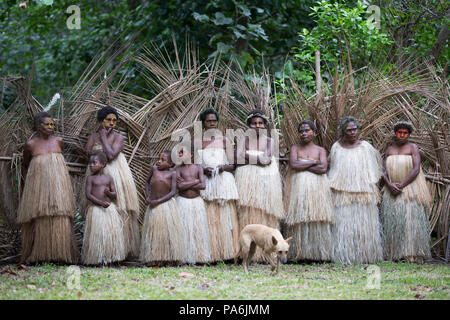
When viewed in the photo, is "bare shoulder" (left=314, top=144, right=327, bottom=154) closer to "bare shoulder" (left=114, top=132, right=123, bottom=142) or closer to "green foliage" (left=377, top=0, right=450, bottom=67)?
"bare shoulder" (left=114, top=132, right=123, bottom=142)

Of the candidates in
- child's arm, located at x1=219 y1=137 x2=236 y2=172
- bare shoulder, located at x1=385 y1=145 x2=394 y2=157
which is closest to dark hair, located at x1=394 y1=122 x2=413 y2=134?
bare shoulder, located at x1=385 y1=145 x2=394 y2=157

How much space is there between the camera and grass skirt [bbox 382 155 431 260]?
20.5 feet

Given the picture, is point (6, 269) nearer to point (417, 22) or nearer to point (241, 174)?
point (241, 174)

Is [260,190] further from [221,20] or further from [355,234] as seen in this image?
[221,20]

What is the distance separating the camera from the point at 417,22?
27.5 ft

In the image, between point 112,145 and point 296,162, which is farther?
point 296,162

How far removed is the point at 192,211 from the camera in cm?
599

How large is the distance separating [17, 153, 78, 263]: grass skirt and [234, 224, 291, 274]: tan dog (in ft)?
5.71

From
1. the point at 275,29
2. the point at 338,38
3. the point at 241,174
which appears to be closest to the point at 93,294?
the point at 241,174

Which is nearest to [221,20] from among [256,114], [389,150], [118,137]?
[256,114]

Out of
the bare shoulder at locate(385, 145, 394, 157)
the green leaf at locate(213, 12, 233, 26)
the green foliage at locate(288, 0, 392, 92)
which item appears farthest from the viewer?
the green leaf at locate(213, 12, 233, 26)

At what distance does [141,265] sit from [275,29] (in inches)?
191

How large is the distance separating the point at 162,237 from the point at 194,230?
372 mm

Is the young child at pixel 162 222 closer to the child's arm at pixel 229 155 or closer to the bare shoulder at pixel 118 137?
the bare shoulder at pixel 118 137
